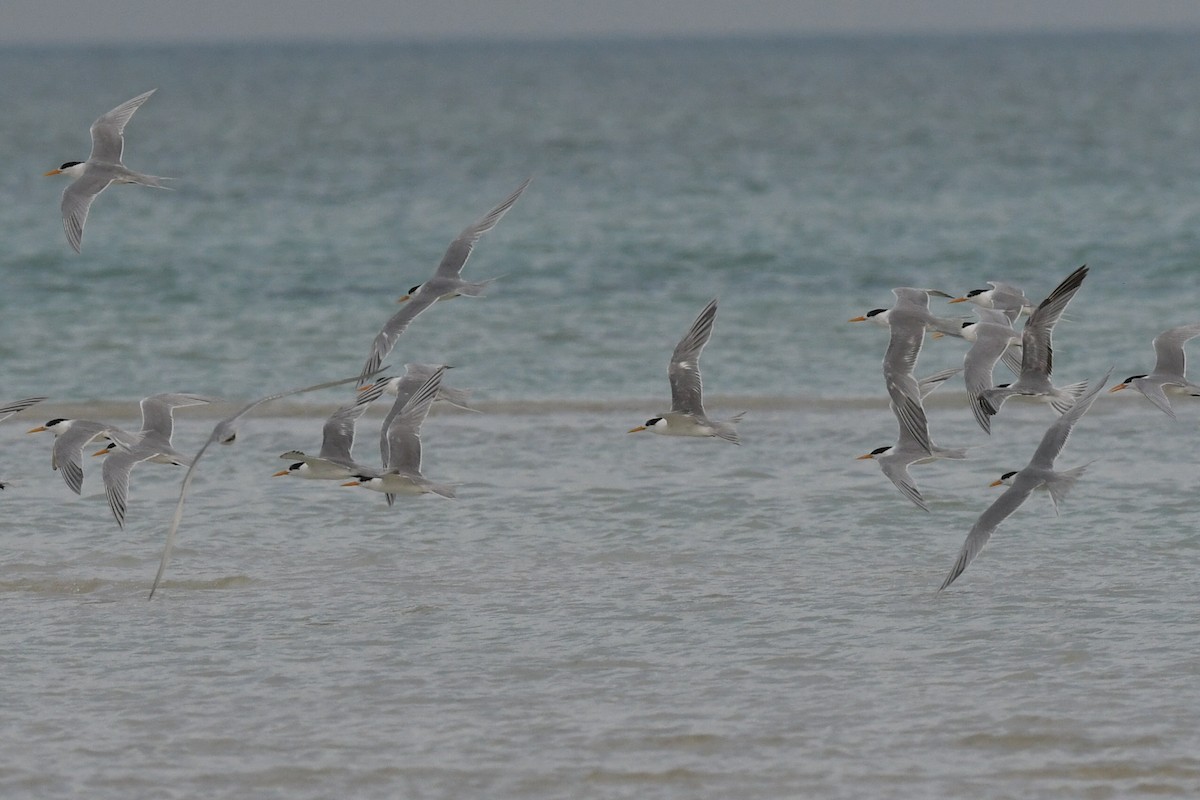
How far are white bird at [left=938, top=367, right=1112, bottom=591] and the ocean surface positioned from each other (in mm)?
370

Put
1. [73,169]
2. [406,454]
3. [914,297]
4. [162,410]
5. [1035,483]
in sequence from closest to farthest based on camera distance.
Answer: [1035,483], [406,454], [162,410], [914,297], [73,169]

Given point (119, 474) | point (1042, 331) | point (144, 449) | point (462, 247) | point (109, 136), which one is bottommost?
point (119, 474)

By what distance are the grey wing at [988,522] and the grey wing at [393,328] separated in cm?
298

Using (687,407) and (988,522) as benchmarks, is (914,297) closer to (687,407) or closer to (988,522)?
(687,407)

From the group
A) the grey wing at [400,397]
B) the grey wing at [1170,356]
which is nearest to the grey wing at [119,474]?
the grey wing at [400,397]

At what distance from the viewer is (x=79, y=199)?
11.2m

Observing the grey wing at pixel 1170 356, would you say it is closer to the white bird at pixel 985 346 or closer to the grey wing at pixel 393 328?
the white bird at pixel 985 346

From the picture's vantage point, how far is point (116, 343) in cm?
1814

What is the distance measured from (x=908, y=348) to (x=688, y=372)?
1212mm

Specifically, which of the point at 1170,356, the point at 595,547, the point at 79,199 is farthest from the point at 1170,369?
the point at 79,199

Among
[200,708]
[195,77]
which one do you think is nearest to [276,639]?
[200,708]

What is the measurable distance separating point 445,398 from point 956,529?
296cm

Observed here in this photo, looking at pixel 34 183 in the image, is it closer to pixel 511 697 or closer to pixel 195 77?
pixel 511 697

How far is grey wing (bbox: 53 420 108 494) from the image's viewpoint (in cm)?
1005
